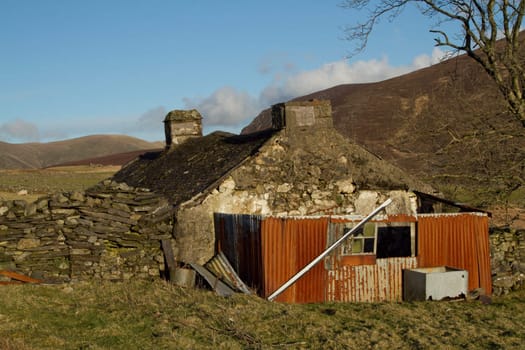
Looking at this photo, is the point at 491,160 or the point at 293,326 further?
the point at 491,160

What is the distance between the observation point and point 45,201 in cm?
1255

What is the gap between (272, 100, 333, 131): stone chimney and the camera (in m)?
15.1

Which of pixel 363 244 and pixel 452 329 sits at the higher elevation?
pixel 363 244

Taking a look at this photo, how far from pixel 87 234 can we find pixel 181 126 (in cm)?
987

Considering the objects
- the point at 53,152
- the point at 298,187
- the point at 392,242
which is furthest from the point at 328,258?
the point at 53,152

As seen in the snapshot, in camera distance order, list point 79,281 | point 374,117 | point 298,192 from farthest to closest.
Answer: point 374,117 → point 298,192 → point 79,281

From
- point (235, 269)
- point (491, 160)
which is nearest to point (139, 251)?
point (235, 269)

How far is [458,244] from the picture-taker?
1263 cm

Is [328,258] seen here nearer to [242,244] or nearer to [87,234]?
[242,244]

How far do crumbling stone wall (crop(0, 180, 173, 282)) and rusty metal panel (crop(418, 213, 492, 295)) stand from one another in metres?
5.87

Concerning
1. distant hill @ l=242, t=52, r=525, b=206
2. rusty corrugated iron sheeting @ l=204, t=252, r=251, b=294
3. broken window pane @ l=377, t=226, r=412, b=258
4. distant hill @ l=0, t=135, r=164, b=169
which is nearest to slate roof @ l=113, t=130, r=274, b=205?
rusty corrugated iron sheeting @ l=204, t=252, r=251, b=294

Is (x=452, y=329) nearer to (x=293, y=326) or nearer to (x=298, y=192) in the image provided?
(x=293, y=326)

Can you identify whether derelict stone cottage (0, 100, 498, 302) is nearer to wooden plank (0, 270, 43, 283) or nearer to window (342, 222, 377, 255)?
window (342, 222, 377, 255)

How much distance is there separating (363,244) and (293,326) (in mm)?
3555
